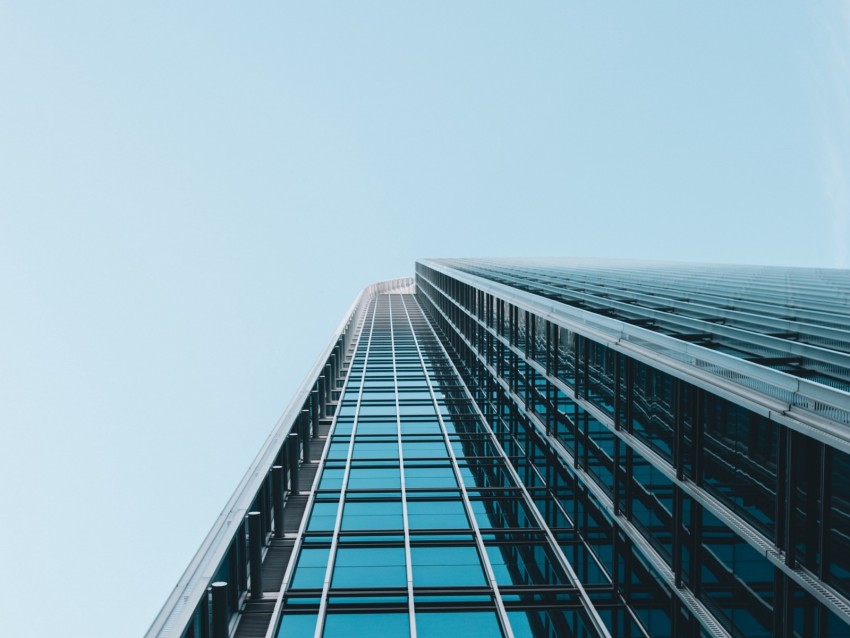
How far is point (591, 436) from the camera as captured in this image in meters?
18.5

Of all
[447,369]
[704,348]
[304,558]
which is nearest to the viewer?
[704,348]

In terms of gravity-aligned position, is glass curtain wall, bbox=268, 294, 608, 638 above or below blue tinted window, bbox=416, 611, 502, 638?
above

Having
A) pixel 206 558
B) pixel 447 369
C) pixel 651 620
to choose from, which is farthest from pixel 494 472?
pixel 447 369

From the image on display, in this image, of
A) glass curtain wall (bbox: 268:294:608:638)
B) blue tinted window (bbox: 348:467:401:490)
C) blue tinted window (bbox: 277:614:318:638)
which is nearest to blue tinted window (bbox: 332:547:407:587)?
glass curtain wall (bbox: 268:294:608:638)

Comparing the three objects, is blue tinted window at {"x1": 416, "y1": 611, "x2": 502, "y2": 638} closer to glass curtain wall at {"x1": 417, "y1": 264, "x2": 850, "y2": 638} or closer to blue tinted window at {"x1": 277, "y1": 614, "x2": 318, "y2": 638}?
blue tinted window at {"x1": 277, "y1": 614, "x2": 318, "y2": 638}

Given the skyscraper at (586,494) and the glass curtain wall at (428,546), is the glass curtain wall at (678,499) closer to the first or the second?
the skyscraper at (586,494)

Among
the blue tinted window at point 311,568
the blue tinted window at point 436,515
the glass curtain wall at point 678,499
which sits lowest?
the blue tinted window at point 311,568

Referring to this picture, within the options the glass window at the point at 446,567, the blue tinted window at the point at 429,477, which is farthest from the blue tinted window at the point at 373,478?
the glass window at the point at 446,567

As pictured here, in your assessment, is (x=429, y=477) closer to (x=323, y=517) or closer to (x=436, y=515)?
(x=436, y=515)

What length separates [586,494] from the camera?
60.9 feet

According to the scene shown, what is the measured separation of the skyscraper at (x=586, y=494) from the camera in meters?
9.62

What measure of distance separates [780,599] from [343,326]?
35.8 meters

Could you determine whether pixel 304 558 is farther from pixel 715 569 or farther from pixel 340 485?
pixel 715 569

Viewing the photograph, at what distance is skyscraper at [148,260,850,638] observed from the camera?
9.62m
